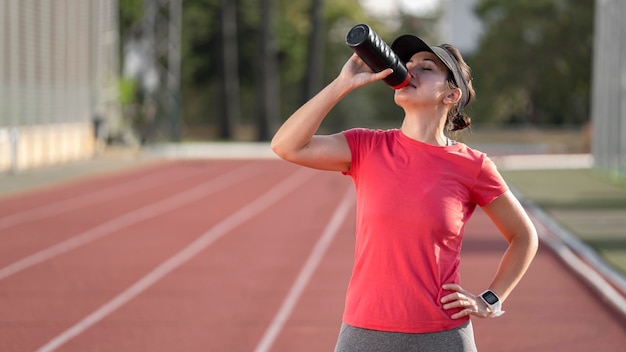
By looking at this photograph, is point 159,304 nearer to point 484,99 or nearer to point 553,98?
point 553,98

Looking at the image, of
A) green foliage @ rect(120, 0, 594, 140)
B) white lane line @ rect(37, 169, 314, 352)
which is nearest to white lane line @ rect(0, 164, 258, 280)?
white lane line @ rect(37, 169, 314, 352)

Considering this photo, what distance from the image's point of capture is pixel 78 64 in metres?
39.2

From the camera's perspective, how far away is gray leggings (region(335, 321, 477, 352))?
3646mm

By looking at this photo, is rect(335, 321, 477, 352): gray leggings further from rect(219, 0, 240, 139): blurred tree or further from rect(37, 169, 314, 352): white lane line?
rect(219, 0, 240, 139): blurred tree

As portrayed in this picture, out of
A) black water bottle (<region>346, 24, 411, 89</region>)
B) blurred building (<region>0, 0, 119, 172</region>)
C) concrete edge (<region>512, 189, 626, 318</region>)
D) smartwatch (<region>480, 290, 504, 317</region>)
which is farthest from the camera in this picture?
blurred building (<region>0, 0, 119, 172</region>)

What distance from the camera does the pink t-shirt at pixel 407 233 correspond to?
363 centimetres

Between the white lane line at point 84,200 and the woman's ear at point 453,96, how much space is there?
14.2m

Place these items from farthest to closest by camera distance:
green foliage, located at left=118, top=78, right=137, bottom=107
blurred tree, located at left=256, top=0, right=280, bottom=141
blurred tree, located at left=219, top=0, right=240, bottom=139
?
blurred tree, located at left=219, top=0, right=240, bottom=139, blurred tree, located at left=256, top=0, right=280, bottom=141, green foliage, located at left=118, top=78, right=137, bottom=107

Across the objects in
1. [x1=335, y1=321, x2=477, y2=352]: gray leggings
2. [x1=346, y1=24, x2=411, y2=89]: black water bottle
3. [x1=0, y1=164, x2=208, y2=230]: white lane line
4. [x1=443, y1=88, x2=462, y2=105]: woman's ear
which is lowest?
[x1=0, y1=164, x2=208, y2=230]: white lane line

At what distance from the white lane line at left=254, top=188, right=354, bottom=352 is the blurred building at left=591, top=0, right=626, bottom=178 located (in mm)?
10192

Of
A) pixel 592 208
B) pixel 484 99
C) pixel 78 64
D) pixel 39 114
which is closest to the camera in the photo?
pixel 592 208

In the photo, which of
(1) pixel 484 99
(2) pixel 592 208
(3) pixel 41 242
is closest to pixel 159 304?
(3) pixel 41 242

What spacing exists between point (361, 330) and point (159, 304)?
727 centimetres

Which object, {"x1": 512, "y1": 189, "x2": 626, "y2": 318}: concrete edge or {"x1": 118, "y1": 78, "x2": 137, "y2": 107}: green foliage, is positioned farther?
{"x1": 118, "y1": 78, "x2": 137, "y2": 107}: green foliage
